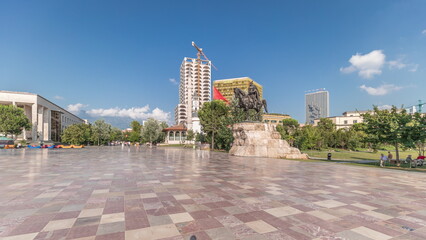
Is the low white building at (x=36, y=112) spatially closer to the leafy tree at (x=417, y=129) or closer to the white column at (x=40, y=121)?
the white column at (x=40, y=121)

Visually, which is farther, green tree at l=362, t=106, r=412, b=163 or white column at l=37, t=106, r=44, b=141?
white column at l=37, t=106, r=44, b=141

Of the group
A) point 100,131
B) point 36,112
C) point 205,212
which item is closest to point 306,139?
point 205,212

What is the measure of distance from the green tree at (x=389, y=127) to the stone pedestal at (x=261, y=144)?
25.4ft

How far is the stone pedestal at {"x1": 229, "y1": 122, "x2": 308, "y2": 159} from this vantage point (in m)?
25.0

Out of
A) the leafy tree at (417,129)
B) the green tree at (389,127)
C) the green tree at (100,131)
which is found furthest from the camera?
the green tree at (100,131)

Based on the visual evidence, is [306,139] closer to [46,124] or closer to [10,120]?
→ [10,120]

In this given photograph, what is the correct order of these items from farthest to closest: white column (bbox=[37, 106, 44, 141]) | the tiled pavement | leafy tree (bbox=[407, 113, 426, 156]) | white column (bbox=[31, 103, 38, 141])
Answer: white column (bbox=[37, 106, 44, 141]) → white column (bbox=[31, 103, 38, 141]) → leafy tree (bbox=[407, 113, 426, 156]) → the tiled pavement

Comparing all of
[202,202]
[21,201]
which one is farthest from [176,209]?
[21,201]

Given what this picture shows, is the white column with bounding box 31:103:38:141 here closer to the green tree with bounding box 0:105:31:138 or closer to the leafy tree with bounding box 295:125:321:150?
the green tree with bounding box 0:105:31:138

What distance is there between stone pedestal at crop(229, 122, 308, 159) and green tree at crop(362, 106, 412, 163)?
7753 millimetres

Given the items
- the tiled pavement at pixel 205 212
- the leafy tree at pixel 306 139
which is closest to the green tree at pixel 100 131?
the leafy tree at pixel 306 139

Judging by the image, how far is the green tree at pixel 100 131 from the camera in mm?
78000

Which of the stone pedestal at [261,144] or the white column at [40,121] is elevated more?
the white column at [40,121]

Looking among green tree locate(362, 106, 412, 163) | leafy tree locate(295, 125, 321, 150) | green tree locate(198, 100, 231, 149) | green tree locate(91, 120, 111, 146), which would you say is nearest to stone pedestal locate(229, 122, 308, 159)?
green tree locate(362, 106, 412, 163)
